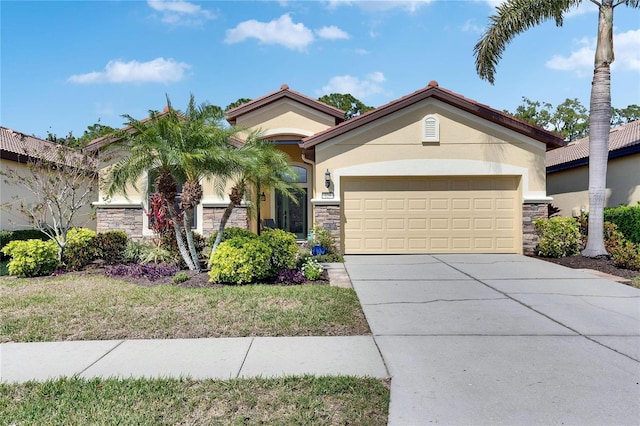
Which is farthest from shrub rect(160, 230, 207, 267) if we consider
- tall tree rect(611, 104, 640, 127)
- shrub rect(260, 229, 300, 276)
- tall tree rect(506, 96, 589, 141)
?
tall tree rect(611, 104, 640, 127)

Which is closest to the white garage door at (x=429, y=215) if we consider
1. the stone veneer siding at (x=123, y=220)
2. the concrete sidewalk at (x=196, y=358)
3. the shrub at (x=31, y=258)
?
the stone veneer siding at (x=123, y=220)

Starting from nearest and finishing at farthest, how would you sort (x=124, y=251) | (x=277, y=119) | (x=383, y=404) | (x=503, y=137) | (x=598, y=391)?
(x=383, y=404) → (x=598, y=391) → (x=124, y=251) → (x=503, y=137) → (x=277, y=119)

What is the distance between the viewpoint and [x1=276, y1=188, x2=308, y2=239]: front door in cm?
1650

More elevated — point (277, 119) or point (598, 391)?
point (277, 119)

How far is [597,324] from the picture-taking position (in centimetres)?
521

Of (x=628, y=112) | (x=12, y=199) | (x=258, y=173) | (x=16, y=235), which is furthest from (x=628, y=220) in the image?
(x=628, y=112)

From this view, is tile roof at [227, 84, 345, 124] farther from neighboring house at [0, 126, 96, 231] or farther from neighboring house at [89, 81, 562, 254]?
neighboring house at [0, 126, 96, 231]

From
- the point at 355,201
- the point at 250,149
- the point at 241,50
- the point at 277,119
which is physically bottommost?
the point at 355,201

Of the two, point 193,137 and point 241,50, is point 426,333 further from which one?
point 241,50

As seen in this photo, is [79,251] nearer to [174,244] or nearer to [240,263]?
[174,244]

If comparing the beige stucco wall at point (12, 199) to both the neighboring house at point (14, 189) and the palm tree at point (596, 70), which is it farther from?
the palm tree at point (596, 70)

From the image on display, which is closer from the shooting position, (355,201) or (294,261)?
(294,261)

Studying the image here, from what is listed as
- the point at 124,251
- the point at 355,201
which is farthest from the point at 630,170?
the point at 124,251

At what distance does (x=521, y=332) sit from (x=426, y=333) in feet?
3.99
